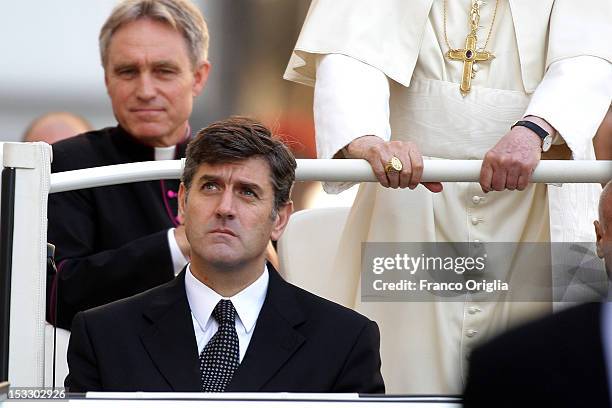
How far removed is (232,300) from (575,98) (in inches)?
40.1

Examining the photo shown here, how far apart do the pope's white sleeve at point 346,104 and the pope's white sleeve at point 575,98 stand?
392mm

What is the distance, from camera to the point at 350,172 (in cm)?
329

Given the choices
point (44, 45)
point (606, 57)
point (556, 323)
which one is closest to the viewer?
point (556, 323)

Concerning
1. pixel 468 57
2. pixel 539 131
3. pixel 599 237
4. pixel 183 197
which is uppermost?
pixel 468 57

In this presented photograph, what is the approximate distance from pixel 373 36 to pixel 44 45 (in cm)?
384

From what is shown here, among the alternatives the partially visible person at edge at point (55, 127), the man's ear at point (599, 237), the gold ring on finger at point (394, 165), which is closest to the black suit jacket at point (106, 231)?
the gold ring on finger at point (394, 165)

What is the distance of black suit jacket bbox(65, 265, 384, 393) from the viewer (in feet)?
10.4

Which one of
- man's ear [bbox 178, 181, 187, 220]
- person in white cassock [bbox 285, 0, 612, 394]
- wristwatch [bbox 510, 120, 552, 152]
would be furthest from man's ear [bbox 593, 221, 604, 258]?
man's ear [bbox 178, 181, 187, 220]

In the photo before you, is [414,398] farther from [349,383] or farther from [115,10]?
[115,10]

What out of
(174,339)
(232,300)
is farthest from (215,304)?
(174,339)

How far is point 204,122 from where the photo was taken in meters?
6.99

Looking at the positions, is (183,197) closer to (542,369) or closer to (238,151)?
(238,151)

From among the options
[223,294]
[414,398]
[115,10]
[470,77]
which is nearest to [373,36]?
[470,77]

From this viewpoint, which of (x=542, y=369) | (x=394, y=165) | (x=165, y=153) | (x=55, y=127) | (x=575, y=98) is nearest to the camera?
(x=542, y=369)
